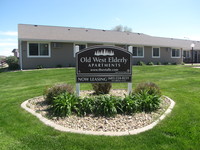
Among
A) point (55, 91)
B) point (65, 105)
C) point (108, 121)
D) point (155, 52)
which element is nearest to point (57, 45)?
point (155, 52)

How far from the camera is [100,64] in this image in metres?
5.86

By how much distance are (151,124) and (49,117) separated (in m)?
2.42

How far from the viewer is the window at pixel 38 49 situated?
18.4 m

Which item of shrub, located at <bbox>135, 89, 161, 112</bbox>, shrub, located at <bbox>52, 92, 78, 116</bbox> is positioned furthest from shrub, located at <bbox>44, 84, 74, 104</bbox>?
shrub, located at <bbox>135, 89, 161, 112</bbox>

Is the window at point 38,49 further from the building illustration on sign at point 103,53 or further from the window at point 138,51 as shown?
the building illustration on sign at point 103,53

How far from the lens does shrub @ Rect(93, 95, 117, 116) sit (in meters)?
4.83

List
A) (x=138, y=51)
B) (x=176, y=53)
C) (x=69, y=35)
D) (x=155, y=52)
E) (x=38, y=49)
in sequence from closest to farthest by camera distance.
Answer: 1. (x=38, y=49)
2. (x=69, y=35)
3. (x=138, y=51)
4. (x=155, y=52)
5. (x=176, y=53)

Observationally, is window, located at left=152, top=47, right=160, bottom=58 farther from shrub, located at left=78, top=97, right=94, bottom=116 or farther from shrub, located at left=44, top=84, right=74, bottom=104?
shrub, located at left=78, top=97, right=94, bottom=116

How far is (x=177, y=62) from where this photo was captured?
92.2 feet

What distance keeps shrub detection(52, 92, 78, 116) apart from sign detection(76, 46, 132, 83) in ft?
2.64

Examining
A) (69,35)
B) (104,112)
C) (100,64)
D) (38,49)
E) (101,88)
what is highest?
(69,35)

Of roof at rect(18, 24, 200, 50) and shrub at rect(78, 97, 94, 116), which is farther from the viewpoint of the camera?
roof at rect(18, 24, 200, 50)

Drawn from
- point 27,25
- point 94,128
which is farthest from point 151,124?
point 27,25

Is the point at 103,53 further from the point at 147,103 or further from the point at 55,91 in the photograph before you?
the point at 147,103
